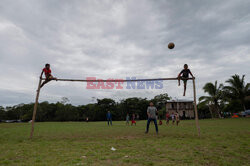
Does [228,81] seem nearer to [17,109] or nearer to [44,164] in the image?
[44,164]

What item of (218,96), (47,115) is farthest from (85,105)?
(218,96)

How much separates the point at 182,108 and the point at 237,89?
2710 centimetres

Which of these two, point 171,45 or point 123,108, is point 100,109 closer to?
point 123,108

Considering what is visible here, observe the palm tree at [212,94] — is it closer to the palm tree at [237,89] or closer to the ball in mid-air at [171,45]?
the palm tree at [237,89]

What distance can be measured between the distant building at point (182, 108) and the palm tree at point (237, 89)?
2452 cm

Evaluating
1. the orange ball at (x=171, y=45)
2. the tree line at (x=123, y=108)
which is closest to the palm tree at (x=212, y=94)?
the tree line at (x=123, y=108)

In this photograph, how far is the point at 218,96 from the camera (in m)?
43.7

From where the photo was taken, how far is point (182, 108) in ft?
212

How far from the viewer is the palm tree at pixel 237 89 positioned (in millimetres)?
38250

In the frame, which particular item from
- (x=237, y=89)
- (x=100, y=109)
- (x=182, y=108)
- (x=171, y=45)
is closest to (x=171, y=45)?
(x=171, y=45)

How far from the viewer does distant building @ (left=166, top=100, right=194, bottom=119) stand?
2525 inches

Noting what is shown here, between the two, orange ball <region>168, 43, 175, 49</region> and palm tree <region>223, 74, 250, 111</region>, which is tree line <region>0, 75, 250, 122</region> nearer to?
palm tree <region>223, 74, 250, 111</region>

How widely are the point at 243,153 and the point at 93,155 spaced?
476cm

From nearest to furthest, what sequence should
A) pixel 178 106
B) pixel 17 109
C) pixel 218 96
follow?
pixel 218 96 < pixel 178 106 < pixel 17 109
